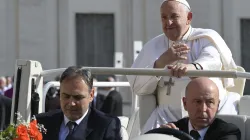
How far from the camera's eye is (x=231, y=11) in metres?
31.0

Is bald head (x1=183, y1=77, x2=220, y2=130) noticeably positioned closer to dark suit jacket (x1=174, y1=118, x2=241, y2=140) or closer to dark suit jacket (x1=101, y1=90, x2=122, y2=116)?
dark suit jacket (x1=174, y1=118, x2=241, y2=140)

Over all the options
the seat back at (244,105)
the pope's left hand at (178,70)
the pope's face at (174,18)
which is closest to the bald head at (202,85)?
the pope's left hand at (178,70)

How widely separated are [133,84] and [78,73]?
1.54 m

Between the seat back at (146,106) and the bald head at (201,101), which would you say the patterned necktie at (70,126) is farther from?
the seat back at (146,106)

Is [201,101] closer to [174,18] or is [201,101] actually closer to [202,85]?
[202,85]

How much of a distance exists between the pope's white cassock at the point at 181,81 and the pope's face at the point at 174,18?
0.60 ft

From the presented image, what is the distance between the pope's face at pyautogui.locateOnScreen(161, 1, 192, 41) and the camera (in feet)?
23.1

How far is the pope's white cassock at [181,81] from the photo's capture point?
284 inches

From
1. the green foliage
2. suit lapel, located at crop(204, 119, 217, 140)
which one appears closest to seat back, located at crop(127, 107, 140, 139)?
suit lapel, located at crop(204, 119, 217, 140)

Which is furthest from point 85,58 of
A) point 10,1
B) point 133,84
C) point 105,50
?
point 133,84

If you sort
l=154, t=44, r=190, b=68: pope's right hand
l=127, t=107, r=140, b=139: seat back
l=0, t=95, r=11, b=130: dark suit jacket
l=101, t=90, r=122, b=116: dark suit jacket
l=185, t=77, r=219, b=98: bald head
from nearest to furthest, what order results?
l=185, t=77, r=219, b=98: bald head < l=154, t=44, r=190, b=68: pope's right hand < l=127, t=107, r=140, b=139: seat back < l=0, t=95, r=11, b=130: dark suit jacket < l=101, t=90, r=122, b=116: dark suit jacket

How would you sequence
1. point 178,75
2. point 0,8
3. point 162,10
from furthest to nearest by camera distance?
point 0,8
point 162,10
point 178,75

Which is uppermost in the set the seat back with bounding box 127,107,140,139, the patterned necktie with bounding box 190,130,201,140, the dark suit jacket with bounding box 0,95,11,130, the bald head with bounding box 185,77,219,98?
the bald head with bounding box 185,77,219,98

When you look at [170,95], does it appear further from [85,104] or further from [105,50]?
[105,50]
